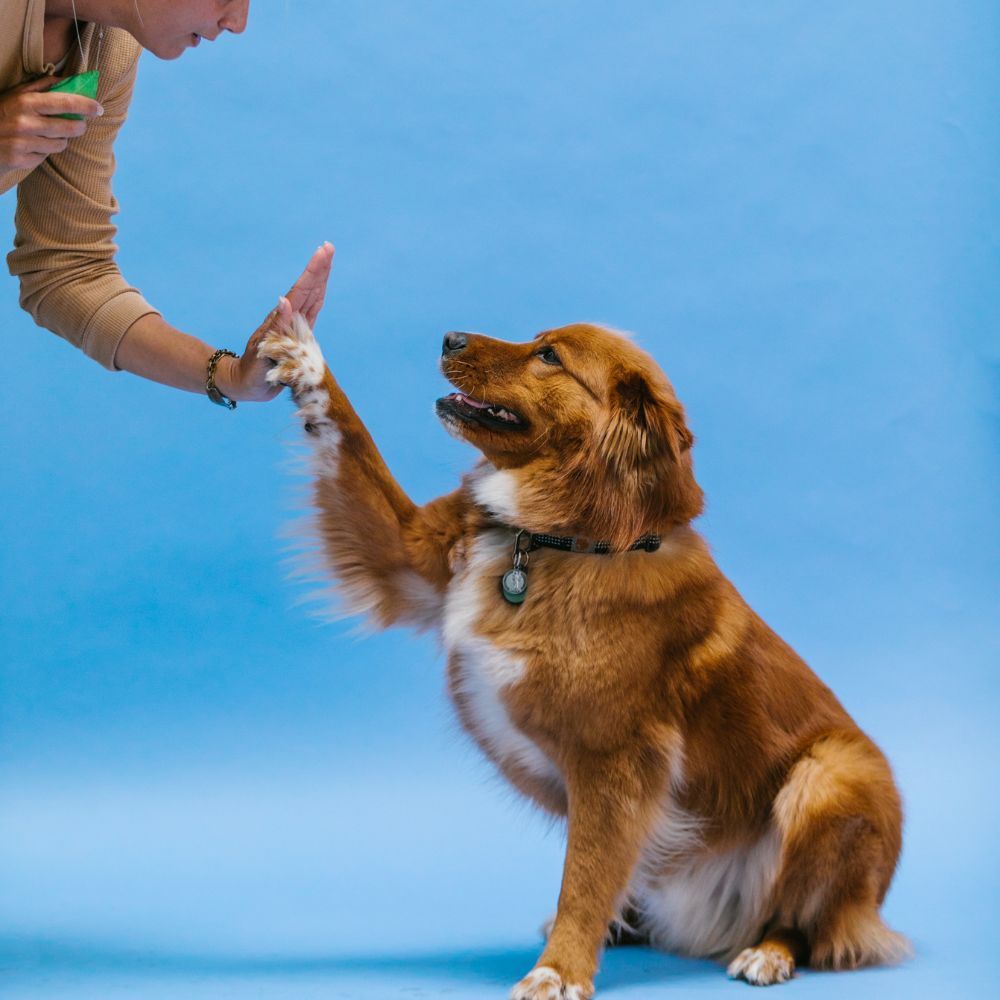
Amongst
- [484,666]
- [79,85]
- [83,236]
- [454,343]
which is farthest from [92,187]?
[484,666]

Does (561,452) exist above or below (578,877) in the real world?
above

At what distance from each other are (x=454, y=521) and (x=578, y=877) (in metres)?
0.89

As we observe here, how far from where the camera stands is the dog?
2.92 m

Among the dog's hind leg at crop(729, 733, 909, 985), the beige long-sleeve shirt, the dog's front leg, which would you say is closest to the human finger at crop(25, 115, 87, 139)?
the beige long-sleeve shirt

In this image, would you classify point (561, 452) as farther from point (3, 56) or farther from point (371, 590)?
point (3, 56)

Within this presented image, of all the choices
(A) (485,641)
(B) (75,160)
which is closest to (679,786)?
(A) (485,641)

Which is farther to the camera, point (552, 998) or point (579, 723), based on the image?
point (579, 723)

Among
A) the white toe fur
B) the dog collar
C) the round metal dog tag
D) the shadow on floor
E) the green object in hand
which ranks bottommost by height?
the shadow on floor

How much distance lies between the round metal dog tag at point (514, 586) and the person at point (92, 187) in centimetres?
76

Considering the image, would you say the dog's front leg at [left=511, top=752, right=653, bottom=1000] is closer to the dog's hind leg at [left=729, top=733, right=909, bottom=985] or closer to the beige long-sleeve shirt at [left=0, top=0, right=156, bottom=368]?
the dog's hind leg at [left=729, top=733, right=909, bottom=985]

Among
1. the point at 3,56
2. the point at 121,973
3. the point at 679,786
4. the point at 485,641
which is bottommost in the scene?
the point at 121,973

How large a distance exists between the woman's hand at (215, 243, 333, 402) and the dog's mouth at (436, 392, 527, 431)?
0.43 m

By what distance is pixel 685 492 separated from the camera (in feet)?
10.1

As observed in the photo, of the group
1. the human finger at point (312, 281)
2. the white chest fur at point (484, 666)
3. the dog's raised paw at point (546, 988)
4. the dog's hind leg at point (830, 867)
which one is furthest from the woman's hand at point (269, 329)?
the dog's hind leg at point (830, 867)
